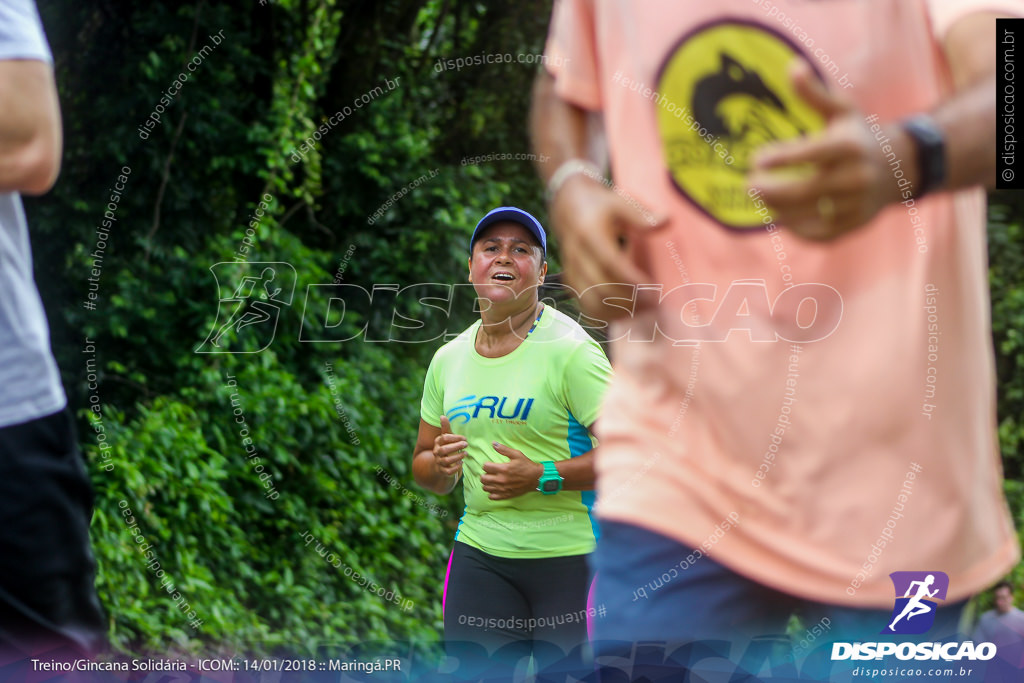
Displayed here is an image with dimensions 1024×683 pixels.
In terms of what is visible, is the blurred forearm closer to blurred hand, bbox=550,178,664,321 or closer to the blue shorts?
blurred hand, bbox=550,178,664,321

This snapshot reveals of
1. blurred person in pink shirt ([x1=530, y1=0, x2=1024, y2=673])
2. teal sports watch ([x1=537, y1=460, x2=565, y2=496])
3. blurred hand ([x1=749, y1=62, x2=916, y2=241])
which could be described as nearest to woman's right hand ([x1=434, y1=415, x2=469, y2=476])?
teal sports watch ([x1=537, y1=460, x2=565, y2=496])

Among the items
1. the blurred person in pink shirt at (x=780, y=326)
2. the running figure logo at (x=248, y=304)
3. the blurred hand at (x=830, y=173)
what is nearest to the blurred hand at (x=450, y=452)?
the running figure logo at (x=248, y=304)

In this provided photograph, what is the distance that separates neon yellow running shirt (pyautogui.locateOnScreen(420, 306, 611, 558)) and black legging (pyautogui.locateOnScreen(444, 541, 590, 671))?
3 cm

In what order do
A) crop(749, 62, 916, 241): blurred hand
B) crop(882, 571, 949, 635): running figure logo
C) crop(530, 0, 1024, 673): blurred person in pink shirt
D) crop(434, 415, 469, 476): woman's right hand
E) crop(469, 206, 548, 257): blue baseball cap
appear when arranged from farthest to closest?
crop(469, 206, 548, 257): blue baseball cap
crop(434, 415, 469, 476): woman's right hand
crop(882, 571, 949, 635): running figure logo
crop(530, 0, 1024, 673): blurred person in pink shirt
crop(749, 62, 916, 241): blurred hand

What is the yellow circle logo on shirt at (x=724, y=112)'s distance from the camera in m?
1.16

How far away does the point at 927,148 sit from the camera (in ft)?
3.32

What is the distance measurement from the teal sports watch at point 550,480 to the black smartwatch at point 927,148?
1.32 m

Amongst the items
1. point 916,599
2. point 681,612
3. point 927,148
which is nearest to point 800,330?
point 927,148

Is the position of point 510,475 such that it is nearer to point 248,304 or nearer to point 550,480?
point 550,480

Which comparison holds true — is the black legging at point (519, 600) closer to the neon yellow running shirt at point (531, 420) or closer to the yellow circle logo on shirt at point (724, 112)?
the neon yellow running shirt at point (531, 420)

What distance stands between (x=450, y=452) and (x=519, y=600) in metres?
0.39

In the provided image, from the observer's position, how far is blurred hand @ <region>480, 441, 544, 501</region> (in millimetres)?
2184

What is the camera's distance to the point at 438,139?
287cm

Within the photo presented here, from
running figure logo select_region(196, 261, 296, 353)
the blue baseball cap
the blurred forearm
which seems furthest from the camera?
running figure logo select_region(196, 261, 296, 353)
